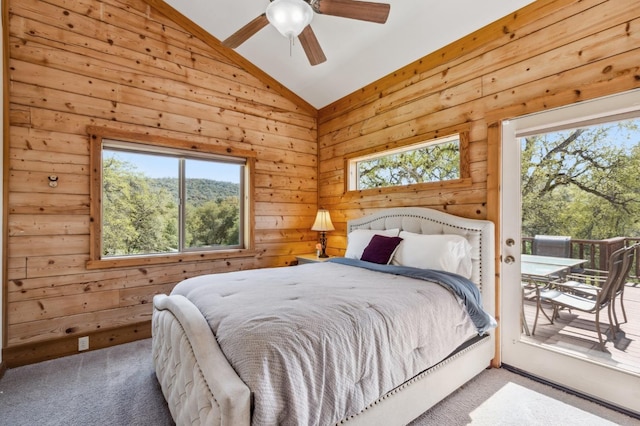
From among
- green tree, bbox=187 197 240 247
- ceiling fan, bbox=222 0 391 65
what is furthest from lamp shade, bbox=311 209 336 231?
ceiling fan, bbox=222 0 391 65

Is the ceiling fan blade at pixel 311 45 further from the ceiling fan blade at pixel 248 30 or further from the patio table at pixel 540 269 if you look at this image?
the patio table at pixel 540 269

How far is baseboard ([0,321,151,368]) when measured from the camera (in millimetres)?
2502

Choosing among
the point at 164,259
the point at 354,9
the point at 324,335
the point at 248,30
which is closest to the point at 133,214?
the point at 164,259

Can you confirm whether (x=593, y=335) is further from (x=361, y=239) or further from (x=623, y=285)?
(x=361, y=239)

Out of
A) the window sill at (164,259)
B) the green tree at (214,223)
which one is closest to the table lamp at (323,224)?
the window sill at (164,259)

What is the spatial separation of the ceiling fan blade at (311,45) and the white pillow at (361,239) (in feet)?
5.82

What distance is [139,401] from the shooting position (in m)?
2.01

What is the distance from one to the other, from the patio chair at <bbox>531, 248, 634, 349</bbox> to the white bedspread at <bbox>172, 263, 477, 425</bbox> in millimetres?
757

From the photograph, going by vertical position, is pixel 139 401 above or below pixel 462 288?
below

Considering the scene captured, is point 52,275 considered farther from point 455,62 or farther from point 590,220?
point 590,220

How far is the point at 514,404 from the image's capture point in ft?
6.54

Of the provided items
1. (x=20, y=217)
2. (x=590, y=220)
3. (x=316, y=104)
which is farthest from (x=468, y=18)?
(x=20, y=217)

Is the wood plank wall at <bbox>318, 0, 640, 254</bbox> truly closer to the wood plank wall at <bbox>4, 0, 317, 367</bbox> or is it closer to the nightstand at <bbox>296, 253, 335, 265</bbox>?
the nightstand at <bbox>296, 253, 335, 265</bbox>

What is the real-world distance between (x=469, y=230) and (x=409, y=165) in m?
1.14
